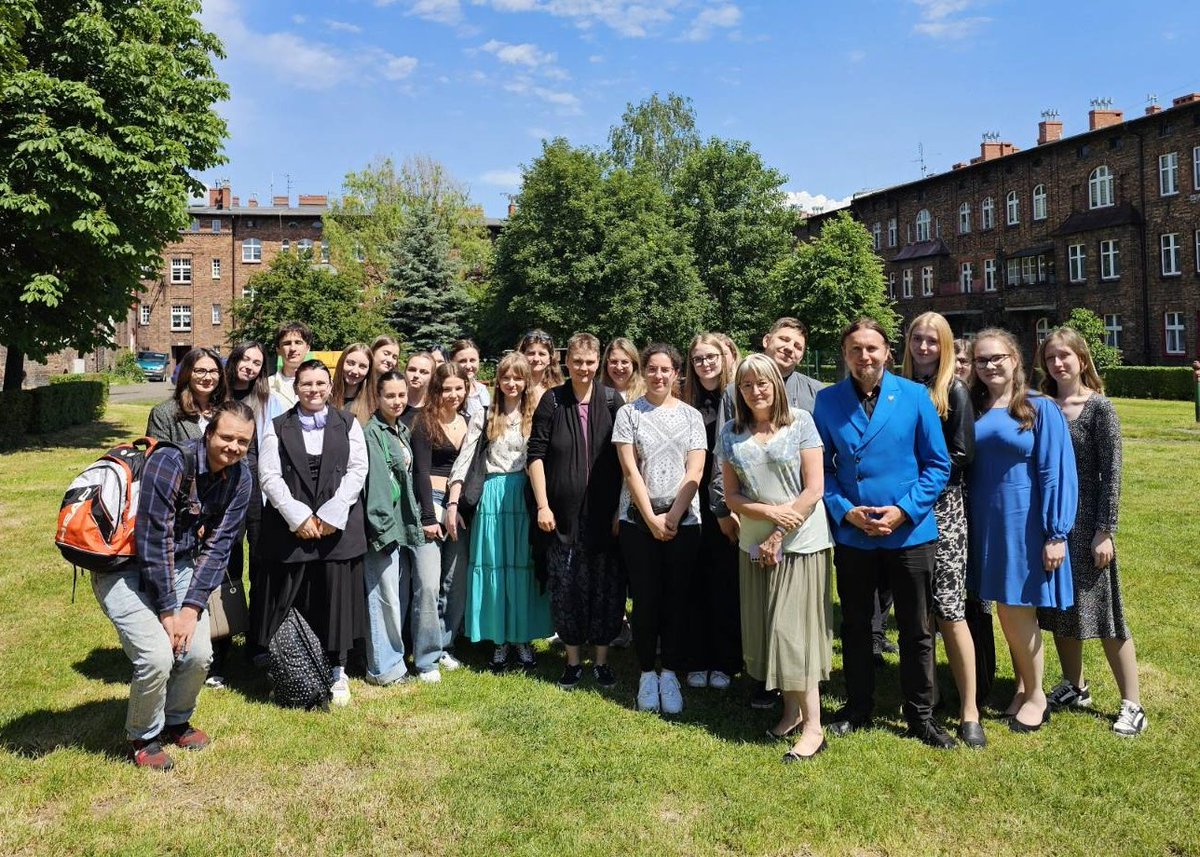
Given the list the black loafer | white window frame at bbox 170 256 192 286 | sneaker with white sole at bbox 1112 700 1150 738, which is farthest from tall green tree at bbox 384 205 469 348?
white window frame at bbox 170 256 192 286

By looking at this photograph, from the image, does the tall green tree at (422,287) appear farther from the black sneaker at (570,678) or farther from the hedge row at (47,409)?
the black sneaker at (570,678)

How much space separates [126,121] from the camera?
55.9ft

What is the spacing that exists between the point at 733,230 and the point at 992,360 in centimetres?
4311

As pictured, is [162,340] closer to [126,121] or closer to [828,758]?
[126,121]

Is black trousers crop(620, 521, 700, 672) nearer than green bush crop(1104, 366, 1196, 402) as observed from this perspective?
Yes

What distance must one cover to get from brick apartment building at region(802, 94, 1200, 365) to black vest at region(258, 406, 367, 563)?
39.3 metres

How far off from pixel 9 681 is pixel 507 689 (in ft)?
10.8

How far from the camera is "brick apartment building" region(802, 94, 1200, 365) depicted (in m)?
35.7

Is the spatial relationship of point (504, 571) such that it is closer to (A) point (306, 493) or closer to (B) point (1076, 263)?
(A) point (306, 493)

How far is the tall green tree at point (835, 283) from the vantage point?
37344 millimetres

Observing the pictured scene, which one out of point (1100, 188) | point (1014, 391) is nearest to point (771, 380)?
point (1014, 391)

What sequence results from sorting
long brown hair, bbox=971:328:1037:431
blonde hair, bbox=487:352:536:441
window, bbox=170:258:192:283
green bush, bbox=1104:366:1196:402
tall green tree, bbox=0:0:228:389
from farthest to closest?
window, bbox=170:258:192:283, green bush, bbox=1104:366:1196:402, tall green tree, bbox=0:0:228:389, blonde hair, bbox=487:352:536:441, long brown hair, bbox=971:328:1037:431

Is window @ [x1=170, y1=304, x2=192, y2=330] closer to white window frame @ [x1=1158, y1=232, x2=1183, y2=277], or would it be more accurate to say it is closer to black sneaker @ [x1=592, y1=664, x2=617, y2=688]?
white window frame @ [x1=1158, y1=232, x2=1183, y2=277]

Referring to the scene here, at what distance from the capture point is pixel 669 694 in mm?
5047
